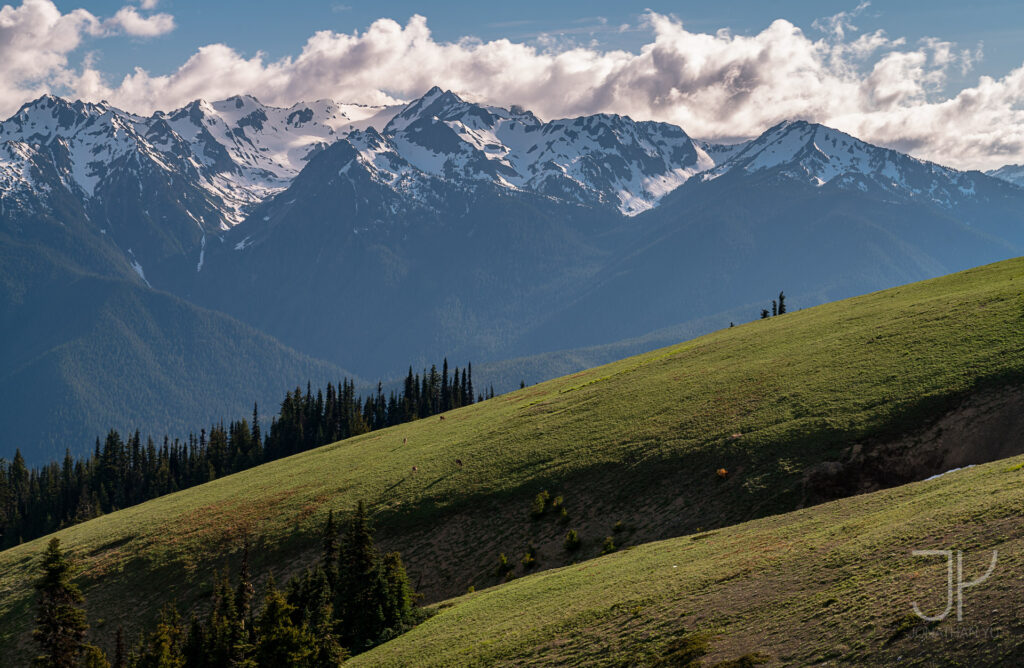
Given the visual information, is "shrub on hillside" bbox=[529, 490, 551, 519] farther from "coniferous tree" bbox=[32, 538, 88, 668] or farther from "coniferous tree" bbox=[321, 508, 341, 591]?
"coniferous tree" bbox=[32, 538, 88, 668]

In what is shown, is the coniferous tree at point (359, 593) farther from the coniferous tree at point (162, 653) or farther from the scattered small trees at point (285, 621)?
the coniferous tree at point (162, 653)

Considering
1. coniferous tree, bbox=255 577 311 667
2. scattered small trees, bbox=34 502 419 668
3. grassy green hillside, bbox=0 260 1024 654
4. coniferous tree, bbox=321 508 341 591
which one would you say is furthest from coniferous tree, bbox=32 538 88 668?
coniferous tree, bbox=255 577 311 667

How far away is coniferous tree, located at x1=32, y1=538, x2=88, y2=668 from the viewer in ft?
204

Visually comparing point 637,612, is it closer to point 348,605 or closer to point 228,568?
point 348,605

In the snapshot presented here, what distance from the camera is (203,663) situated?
5825 cm

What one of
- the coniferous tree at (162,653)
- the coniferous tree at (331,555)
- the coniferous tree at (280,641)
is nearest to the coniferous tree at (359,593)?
the coniferous tree at (331,555)

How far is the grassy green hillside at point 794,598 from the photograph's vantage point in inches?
1061

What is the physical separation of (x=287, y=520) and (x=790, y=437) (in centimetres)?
4988

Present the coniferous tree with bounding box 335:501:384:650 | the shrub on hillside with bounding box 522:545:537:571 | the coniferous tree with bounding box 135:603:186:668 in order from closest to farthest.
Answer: the coniferous tree with bounding box 135:603:186:668
the coniferous tree with bounding box 335:501:384:650
the shrub on hillside with bounding box 522:545:537:571

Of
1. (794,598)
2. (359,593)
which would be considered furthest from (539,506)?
(794,598)

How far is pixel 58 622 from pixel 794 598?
5705 centimetres

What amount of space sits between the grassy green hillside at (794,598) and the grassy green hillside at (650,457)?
30.1 feet

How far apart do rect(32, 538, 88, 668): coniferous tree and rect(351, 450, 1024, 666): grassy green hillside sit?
2794 cm

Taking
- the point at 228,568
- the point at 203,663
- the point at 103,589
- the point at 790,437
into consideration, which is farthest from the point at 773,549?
the point at 103,589
